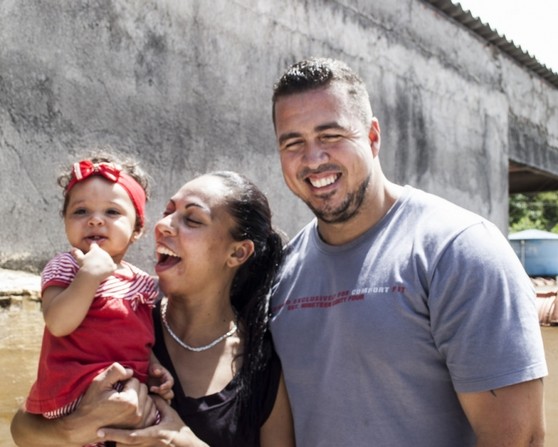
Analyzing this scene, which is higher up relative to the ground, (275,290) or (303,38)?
(303,38)

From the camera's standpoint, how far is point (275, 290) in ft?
8.00

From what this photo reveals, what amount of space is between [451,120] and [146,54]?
4.07 m

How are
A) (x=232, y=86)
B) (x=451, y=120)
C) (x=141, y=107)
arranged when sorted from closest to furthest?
(x=141, y=107) → (x=232, y=86) → (x=451, y=120)

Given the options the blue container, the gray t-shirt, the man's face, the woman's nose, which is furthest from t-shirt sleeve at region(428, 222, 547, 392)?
the blue container

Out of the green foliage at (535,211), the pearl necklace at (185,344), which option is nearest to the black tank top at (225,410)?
the pearl necklace at (185,344)

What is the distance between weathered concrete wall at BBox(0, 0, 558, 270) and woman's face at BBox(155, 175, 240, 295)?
4.63 ft

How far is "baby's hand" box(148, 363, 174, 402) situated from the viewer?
7.06 ft

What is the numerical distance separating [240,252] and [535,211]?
81.5 feet

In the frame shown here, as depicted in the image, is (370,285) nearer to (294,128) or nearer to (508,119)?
(294,128)

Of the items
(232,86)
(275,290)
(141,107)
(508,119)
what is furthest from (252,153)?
(508,119)

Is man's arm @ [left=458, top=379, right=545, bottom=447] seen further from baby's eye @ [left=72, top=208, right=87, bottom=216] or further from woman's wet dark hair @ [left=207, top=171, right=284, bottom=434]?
baby's eye @ [left=72, top=208, right=87, bottom=216]

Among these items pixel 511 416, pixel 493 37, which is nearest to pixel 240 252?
pixel 511 416

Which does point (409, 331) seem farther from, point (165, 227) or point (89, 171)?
point (89, 171)

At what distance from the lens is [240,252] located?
8.39 feet
